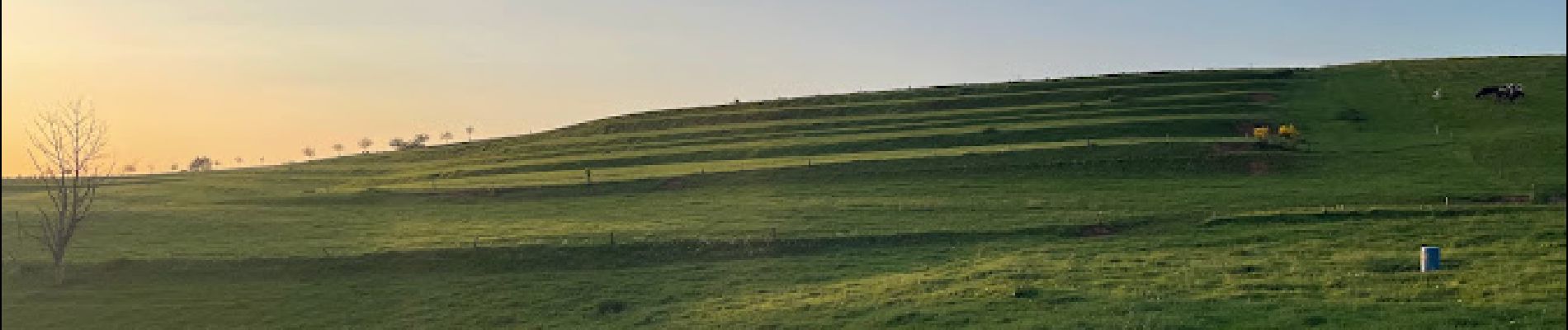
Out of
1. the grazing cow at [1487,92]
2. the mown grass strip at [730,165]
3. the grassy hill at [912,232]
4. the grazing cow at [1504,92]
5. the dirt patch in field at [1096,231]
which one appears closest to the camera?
the grassy hill at [912,232]

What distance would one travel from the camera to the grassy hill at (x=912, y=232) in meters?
33.9

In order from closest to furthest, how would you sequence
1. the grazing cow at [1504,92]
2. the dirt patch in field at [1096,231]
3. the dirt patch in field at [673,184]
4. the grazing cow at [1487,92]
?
the dirt patch in field at [1096,231] < the dirt patch in field at [673,184] < the grazing cow at [1504,92] < the grazing cow at [1487,92]

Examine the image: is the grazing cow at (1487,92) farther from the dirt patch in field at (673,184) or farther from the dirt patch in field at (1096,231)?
the dirt patch in field at (673,184)

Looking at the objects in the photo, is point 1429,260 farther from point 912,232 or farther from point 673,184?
point 673,184

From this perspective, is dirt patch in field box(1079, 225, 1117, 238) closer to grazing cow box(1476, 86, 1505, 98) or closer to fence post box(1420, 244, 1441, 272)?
fence post box(1420, 244, 1441, 272)

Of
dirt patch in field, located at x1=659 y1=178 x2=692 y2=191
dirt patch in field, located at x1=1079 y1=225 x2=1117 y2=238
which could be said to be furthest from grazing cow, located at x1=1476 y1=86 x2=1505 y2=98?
dirt patch in field, located at x1=659 y1=178 x2=692 y2=191

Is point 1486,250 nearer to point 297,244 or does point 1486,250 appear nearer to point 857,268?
point 857,268

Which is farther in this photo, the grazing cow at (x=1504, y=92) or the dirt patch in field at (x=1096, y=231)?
the grazing cow at (x=1504, y=92)

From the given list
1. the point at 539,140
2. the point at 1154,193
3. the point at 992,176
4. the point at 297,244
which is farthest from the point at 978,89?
the point at 297,244

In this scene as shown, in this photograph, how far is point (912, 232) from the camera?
1923 inches

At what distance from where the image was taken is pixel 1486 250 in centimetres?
3709

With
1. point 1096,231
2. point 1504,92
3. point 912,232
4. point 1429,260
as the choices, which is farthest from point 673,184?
point 1504,92

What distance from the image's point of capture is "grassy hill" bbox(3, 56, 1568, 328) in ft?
111

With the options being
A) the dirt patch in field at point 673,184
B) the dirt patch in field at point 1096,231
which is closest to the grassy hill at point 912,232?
the dirt patch in field at point 1096,231
